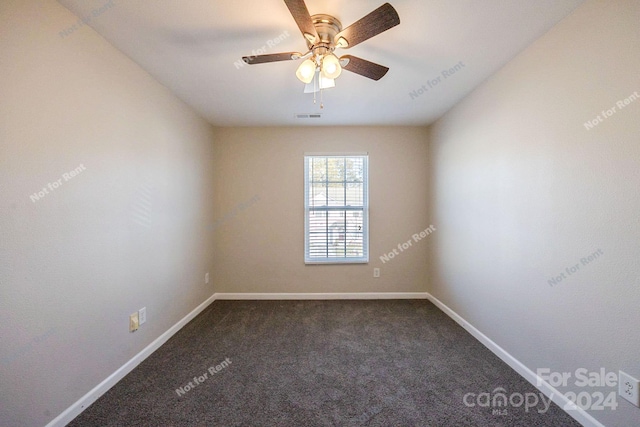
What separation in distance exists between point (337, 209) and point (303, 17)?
2.51 metres

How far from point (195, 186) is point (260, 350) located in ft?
6.49

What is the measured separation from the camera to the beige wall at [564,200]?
1281 millimetres

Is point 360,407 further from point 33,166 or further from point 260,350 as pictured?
point 33,166

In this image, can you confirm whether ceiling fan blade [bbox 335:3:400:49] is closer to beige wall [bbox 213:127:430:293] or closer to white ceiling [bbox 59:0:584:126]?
white ceiling [bbox 59:0:584:126]

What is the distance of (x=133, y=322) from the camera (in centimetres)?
200

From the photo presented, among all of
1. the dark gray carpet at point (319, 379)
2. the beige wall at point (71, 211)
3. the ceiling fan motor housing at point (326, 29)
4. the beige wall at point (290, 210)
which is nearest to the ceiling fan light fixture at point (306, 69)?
the ceiling fan motor housing at point (326, 29)

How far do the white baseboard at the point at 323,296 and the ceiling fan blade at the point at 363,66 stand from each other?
275 centimetres

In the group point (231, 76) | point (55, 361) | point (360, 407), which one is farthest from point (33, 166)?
point (360, 407)

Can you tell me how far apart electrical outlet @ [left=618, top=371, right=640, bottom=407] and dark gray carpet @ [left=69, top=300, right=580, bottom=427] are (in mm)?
383

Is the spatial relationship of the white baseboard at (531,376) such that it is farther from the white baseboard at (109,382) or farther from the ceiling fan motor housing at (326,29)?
the white baseboard at (109,382)

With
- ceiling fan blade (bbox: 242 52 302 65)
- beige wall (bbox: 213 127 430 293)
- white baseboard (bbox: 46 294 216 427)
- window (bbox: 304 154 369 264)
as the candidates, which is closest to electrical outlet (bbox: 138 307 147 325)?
white baseboard (bbox: 46 294 216 427)

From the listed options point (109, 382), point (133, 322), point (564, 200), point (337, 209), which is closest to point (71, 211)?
point (133, 322)

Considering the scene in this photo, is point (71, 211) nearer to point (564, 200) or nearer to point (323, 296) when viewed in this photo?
point (323, 296)

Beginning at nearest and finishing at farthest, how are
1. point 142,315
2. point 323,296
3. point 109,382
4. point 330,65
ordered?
point 330,65, point 109,382, point 142,315, point 323,296
